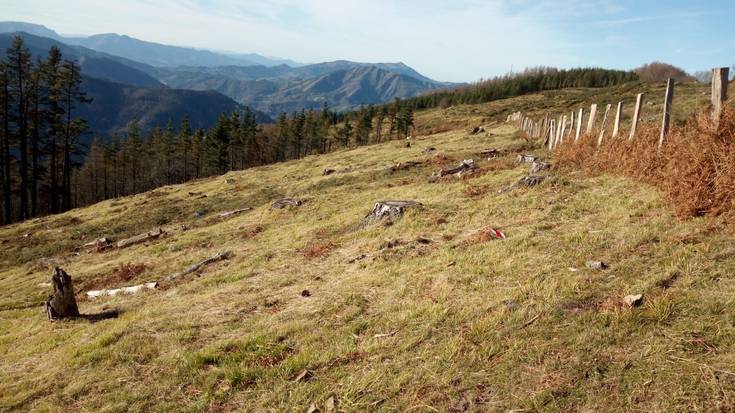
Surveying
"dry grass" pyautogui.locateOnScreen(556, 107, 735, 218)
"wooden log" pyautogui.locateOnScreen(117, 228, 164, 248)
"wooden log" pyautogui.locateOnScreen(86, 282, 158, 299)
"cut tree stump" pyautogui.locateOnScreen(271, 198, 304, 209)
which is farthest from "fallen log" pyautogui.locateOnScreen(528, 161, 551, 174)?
"wooden log" pyautogui.locateOnScreen(117, 228, 164, 248)

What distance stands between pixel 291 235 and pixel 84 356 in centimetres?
846

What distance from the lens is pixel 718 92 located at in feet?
31.6

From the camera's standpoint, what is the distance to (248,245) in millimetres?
15461

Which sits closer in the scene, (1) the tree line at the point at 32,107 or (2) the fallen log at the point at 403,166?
(2) the fallen log at the point at 403,166

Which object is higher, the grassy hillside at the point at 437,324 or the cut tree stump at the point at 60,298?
the grassy hillside at the point at 437,324

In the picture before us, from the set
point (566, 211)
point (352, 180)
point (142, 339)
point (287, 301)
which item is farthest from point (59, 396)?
point (352, 180)

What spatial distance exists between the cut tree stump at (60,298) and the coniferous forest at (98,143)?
3809 cm

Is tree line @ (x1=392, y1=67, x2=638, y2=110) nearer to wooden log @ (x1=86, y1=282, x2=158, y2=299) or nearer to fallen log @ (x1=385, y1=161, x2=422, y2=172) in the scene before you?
fallen log @ (x1=385, y1=161, x2=422, y2=172)

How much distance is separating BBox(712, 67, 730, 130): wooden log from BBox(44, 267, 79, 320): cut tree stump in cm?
1555

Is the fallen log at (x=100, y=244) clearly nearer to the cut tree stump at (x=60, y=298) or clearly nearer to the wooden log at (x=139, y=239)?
the wooden log at (x=139, y=239)

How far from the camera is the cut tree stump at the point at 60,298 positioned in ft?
33.7

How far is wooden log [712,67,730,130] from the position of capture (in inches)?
372

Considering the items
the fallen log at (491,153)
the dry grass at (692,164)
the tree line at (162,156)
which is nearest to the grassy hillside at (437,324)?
the dry grass at (692,164)

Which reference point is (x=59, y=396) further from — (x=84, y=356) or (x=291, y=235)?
(x=291, y=235)
